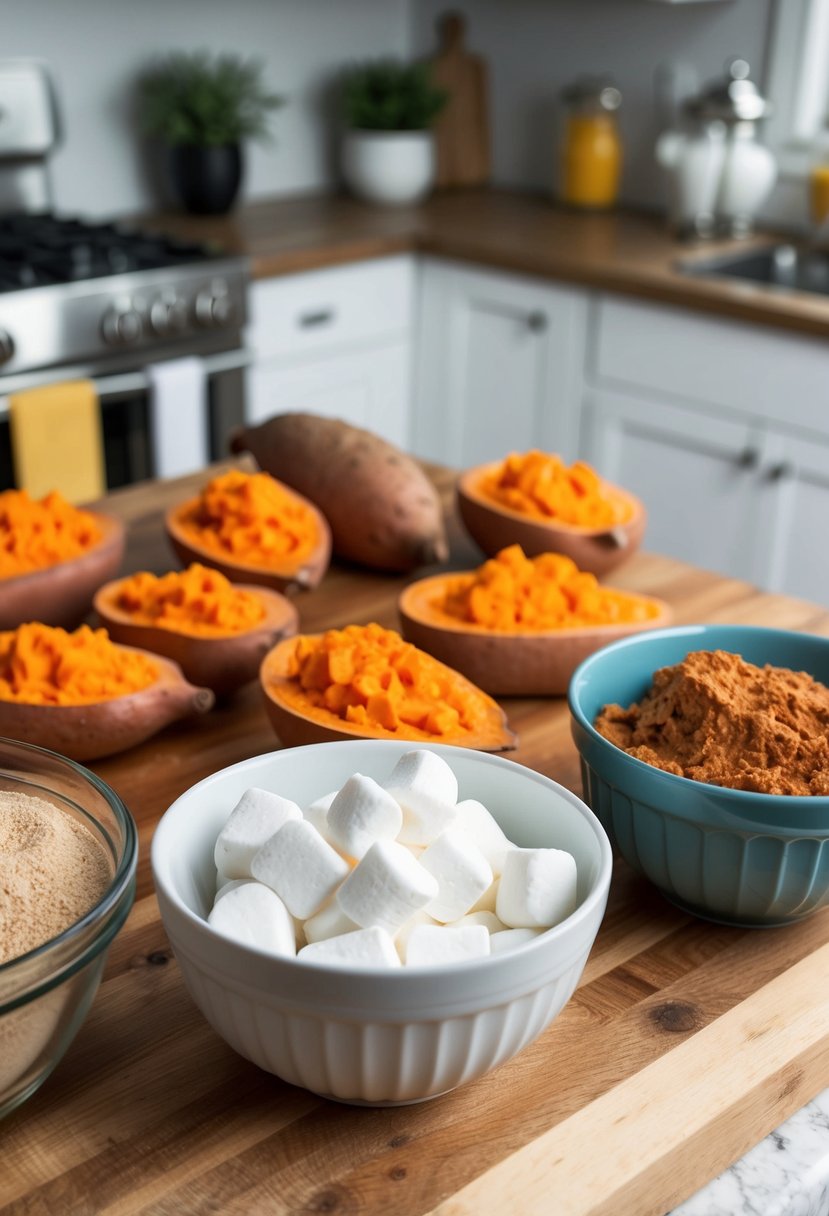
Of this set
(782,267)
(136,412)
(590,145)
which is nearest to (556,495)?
(136,412)

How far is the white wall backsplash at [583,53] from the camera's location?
3072 millimetres

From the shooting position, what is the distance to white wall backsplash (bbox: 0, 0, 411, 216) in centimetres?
298

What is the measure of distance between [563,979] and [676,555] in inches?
84.9

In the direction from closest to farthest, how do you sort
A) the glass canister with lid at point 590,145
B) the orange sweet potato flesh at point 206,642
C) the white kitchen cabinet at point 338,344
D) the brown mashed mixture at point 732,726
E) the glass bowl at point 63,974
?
1. the glass bowl at point 63,974
2. the brown mashed mixture at point 732,726
3. the orange sweet potato flesh at point 206,642
4. the white kitchen cabinet at point 338,344
5. the glass canister with lid at point 590,145

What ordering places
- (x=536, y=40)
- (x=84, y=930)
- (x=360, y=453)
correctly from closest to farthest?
(x=84, y=930) → (x=360, y=453) → (x=536, y=40)

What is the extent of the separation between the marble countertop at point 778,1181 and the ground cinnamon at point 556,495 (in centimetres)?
71

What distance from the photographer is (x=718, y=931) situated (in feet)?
3.02

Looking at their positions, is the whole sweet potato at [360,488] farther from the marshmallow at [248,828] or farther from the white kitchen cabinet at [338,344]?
the white kitchen cabinet at [338,344]

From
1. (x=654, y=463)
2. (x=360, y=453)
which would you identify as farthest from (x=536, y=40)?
(x=360, y=453)

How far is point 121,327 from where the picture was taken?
245 cm

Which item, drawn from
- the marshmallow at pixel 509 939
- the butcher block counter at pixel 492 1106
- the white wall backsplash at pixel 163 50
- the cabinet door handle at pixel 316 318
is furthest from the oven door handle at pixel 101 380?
the marshmallow at pixel 509 939

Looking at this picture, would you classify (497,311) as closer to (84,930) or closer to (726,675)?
(726,675)

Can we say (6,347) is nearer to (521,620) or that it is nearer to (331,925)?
(521,620)

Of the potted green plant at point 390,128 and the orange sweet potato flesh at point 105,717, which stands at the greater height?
the potted green plant at point 390,128
